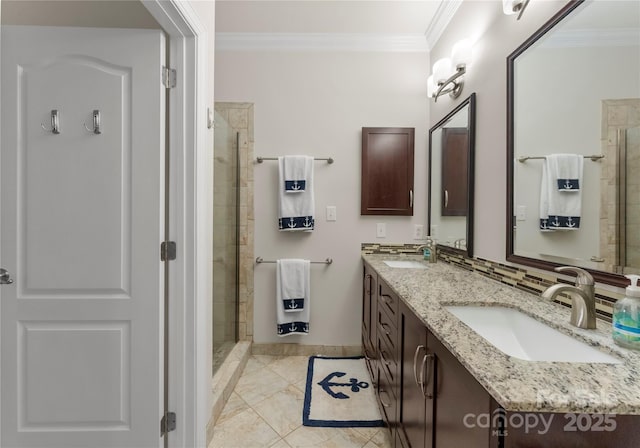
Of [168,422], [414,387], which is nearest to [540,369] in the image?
[414,387]

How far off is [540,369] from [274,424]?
1.48 meters

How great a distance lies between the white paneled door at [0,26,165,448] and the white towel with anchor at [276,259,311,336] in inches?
46.1

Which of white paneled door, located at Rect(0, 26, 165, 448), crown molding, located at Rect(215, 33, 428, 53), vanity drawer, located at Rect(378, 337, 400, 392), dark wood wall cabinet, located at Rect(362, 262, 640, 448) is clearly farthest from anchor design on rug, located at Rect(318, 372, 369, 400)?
crown molding, located at Rect(215, 33, 428, 53)

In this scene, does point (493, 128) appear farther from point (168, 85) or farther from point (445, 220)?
point (168, 85)

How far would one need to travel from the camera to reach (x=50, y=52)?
3.98ft

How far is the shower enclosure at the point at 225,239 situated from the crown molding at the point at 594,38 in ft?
5.99

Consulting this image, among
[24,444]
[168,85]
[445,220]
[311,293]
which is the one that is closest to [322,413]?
[311,293]

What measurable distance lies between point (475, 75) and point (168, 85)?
169 cm

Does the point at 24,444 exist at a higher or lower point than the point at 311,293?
lower

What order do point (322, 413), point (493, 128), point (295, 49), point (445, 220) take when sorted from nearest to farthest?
point (493, 128) < point (322, 413) < point (445, 220) < point (295, 49)

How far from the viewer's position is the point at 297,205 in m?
→ 2.36

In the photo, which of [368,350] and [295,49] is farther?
[295,49]

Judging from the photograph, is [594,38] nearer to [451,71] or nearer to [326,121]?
[451,71]

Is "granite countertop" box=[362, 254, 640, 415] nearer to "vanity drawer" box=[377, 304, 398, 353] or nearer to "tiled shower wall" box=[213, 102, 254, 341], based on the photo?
"vanity drawer" box=[377, 304, 398, 353]
